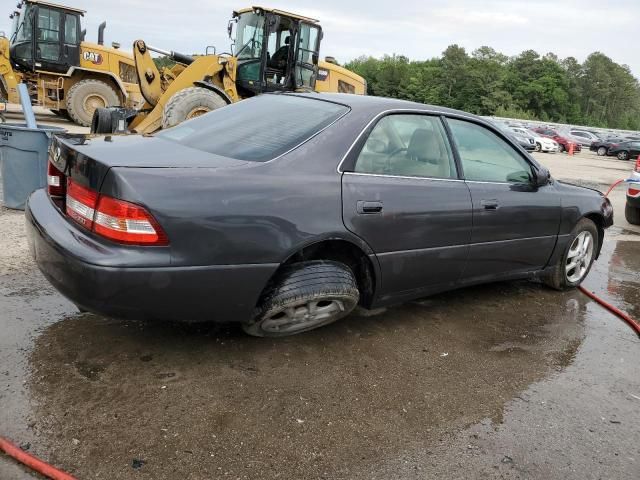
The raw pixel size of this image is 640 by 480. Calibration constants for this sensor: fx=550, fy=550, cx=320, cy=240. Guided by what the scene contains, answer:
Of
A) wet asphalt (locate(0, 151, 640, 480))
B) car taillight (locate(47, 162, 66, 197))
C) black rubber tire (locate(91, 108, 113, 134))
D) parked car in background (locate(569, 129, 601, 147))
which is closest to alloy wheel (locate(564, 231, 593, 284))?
wet asphalt (locate(0, 151, 640, 480))

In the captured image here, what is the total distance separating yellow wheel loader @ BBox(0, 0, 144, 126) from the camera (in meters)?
14.5

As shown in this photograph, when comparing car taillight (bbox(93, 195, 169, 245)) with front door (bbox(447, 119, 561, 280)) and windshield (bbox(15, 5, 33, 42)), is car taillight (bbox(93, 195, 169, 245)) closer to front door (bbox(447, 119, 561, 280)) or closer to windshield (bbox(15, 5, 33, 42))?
front door (bbox(447, 119, 561, 280))

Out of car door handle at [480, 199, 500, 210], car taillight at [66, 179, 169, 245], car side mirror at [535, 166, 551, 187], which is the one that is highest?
car side mirror at [535, 166, 551, 187]

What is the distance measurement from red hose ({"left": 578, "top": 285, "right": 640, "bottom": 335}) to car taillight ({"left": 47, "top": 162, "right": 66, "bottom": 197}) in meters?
4.00

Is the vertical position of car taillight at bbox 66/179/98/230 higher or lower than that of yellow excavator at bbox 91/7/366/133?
lower

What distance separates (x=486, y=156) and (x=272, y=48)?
28.9ft

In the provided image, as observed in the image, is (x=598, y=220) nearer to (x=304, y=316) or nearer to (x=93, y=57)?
(x=304, y=316)

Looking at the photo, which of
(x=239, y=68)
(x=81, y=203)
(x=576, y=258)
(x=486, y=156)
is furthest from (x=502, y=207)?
(x=239, y=68)

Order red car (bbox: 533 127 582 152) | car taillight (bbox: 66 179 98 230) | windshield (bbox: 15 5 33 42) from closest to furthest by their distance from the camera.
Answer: car taillight (bbox: 66 179 98 230)
windshield (bbox: 15 5 33 42)
red car (bbox: 533 127 582 152)

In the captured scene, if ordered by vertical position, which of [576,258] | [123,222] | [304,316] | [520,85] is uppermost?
[520,85]

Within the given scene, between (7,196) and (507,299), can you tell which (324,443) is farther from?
(7,196)

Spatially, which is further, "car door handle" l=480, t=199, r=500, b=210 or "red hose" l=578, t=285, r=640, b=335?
"red hose" l=578, t=285, r=640, b=335

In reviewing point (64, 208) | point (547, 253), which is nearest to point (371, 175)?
point (64, 208)

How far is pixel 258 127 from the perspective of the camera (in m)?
3.39
